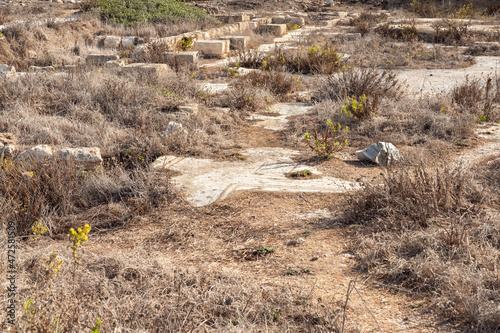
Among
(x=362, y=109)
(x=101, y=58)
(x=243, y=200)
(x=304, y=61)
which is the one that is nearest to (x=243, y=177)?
(x=243, y=200)

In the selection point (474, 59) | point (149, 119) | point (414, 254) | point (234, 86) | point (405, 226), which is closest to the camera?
point (414, 254)

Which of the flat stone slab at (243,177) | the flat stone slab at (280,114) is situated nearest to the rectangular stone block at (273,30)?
the flat stone slab at (280,114)

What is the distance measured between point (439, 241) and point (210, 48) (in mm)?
10436

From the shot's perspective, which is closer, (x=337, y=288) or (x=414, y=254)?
(x=337, y=288)

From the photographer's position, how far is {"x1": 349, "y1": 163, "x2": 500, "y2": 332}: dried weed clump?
270 cm

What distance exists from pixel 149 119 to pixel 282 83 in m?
3.06

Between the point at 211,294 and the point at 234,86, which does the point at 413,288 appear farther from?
the point at 234,86

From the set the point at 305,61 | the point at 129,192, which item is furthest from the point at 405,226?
the point at 305,61

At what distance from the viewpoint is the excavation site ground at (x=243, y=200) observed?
2693 millimetres

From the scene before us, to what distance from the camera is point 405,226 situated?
370cm

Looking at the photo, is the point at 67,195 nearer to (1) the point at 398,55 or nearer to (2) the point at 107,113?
(2) the point at 107,113

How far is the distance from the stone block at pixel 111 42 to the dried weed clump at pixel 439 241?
10519mm

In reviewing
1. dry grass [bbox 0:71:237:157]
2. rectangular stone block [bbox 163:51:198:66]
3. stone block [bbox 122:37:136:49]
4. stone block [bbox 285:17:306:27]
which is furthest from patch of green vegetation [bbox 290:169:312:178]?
stone block [bbox 285:17:306:27]

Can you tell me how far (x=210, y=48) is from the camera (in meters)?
12.8
